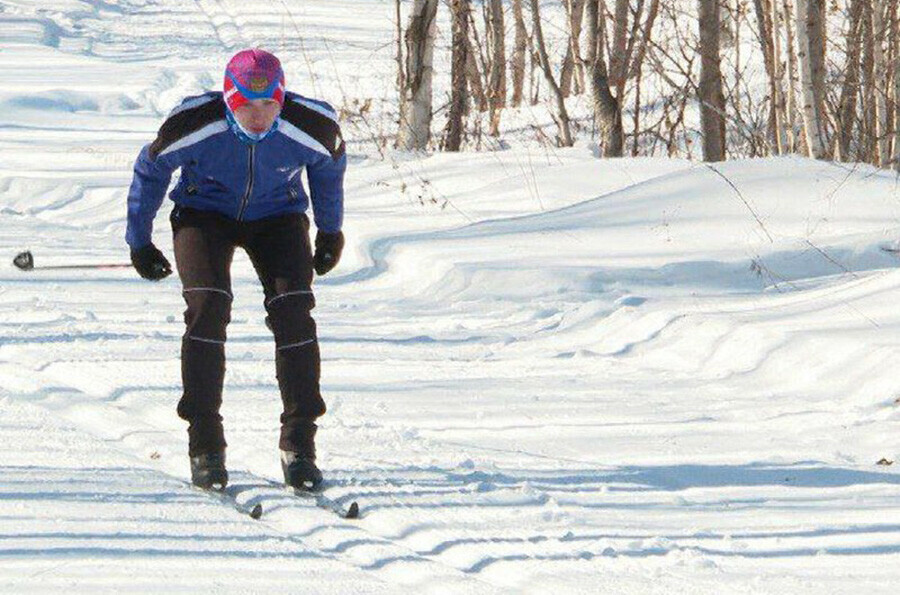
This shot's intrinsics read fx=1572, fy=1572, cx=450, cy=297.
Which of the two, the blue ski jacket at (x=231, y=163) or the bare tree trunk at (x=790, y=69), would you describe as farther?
the bare tree trunk at (x=790, y=69)

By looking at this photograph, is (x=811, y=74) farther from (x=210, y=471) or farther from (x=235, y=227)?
(x=210, y=471)

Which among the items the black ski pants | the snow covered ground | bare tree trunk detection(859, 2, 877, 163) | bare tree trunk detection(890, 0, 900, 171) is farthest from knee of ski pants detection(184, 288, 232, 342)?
bare tree trunk detection(859, 2, 877, 163)

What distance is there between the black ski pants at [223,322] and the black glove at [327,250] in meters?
0.19

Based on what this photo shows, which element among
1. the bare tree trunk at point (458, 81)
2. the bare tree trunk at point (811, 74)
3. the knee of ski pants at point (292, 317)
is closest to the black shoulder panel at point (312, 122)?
the knee of ski pants at point (292, 317)

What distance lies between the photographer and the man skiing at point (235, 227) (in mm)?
5027

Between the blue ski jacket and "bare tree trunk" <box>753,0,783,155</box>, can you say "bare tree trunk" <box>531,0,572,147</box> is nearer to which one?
"bare tree trunk" <box>753,0,783,155</box>

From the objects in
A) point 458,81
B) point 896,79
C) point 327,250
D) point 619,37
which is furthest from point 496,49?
point 327,250

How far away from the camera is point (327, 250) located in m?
5.45

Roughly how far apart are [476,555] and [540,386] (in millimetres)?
2443

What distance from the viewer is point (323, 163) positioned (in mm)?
5285

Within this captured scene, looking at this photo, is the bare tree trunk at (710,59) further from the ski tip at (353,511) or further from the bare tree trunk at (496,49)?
the ski tip at (353,511)

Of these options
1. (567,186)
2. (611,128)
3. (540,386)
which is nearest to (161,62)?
(611,128)

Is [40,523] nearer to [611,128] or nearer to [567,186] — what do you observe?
[567,186]

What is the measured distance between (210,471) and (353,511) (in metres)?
0.57
